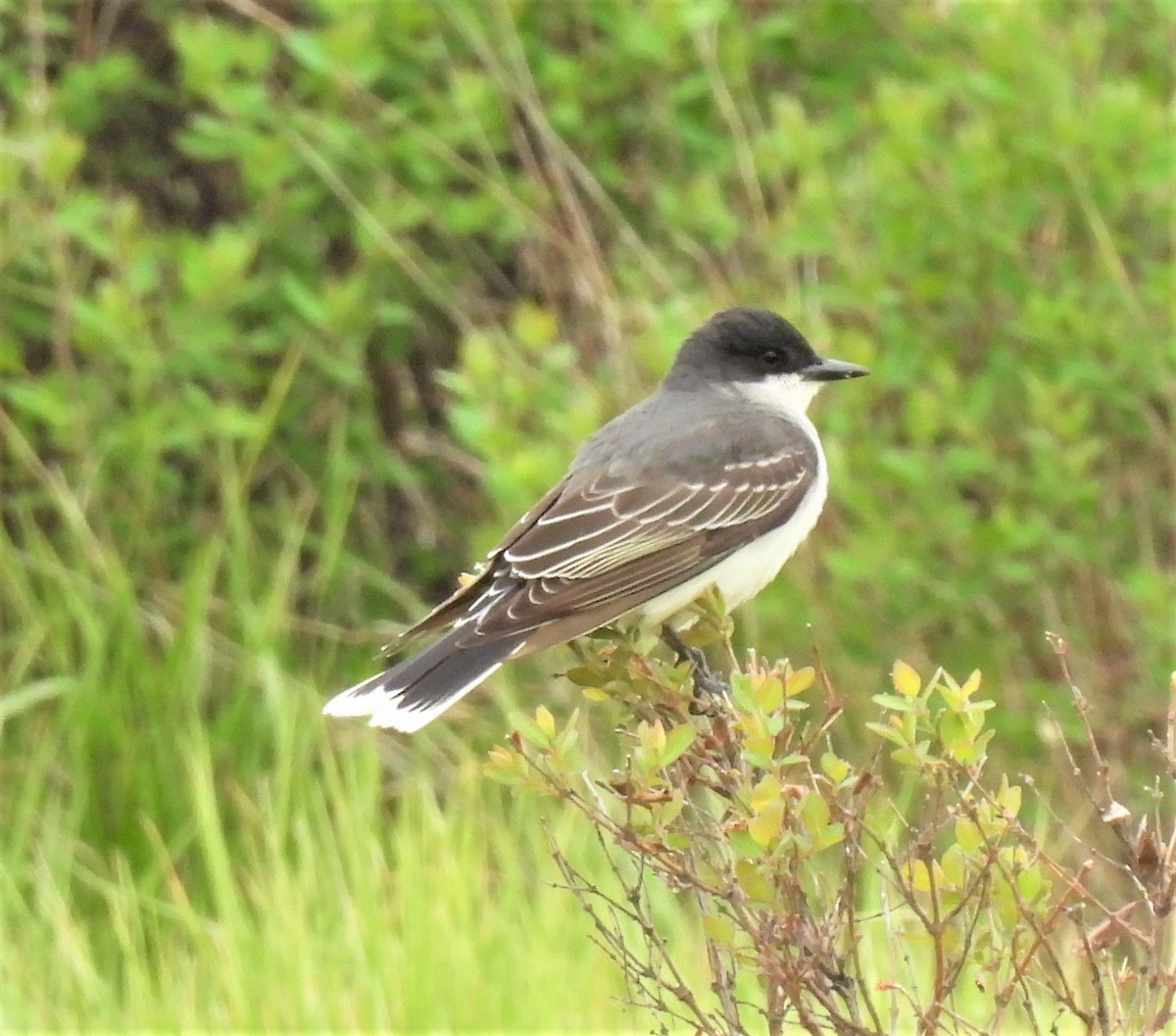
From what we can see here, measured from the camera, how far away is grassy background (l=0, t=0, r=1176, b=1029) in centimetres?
521

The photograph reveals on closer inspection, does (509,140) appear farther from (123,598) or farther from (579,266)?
(123,598)

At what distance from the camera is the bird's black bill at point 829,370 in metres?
5.02

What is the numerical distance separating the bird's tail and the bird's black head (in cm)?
135

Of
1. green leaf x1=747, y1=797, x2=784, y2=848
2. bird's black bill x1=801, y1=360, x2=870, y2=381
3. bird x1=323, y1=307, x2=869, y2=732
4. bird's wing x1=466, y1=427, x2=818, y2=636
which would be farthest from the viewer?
bird's black bill x1=801, y1=360, x2=870, y2=381

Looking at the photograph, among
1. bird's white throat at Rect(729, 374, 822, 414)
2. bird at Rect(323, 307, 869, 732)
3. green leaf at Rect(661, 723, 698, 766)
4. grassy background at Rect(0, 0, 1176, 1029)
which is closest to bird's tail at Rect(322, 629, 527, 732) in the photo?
bird at Rect(323, 307, 869, 732)

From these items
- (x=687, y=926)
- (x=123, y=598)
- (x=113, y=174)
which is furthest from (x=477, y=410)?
(x=113, y=174)

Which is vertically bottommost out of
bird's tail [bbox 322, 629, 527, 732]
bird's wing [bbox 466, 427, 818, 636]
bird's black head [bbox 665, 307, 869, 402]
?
bird's tail [bbox 322, 629, 527, 732]

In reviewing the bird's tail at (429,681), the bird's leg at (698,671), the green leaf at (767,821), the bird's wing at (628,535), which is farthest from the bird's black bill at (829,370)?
the green leaf at (767,821)

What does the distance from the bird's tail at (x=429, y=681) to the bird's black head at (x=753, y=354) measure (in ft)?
4.43

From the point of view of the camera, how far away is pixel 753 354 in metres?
5.15

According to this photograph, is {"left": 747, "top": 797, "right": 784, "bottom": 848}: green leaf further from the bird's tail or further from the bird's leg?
the bird's tail

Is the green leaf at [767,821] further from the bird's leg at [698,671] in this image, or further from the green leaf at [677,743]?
the bird's leg at [698,671]

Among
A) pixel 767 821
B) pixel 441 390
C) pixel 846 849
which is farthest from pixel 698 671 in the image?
pixel 441 390

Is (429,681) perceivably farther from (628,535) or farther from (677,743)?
(677,743)
